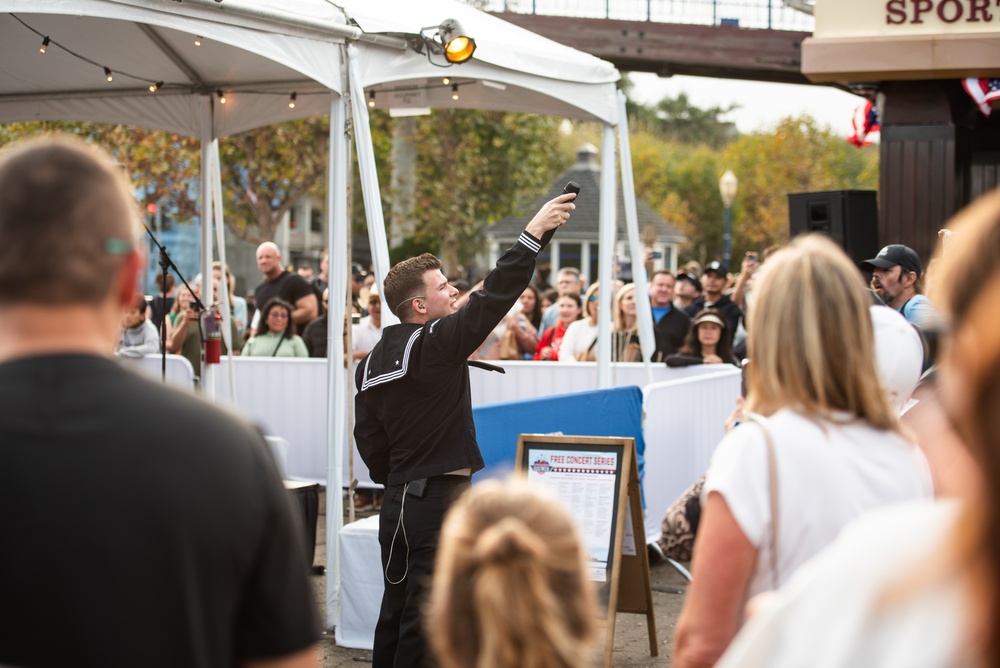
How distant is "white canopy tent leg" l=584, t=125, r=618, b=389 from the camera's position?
340 inches

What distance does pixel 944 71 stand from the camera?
1224 centimetres

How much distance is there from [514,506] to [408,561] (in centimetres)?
327

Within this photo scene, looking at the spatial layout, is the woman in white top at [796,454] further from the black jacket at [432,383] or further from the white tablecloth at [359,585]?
the white tablecloth at [359,585]

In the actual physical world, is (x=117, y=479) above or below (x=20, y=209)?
below

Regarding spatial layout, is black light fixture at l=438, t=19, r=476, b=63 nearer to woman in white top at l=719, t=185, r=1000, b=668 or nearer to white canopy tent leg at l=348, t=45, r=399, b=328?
white canopy tent leg at l=348, t=45, r=399, b=328

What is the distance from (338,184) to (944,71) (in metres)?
8.17

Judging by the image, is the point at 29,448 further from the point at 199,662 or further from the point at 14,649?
the point at 199,662

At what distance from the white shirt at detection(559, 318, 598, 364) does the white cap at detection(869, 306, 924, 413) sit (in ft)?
25.8

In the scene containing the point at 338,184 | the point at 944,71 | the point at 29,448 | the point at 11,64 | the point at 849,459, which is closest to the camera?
the point at 29,448

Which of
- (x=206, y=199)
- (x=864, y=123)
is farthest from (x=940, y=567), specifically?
(x=864, y=123)

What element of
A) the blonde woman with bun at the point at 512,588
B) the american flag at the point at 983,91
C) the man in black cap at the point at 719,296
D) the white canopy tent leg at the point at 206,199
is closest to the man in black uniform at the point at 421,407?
the blonde woman with bun at the point at 512,588

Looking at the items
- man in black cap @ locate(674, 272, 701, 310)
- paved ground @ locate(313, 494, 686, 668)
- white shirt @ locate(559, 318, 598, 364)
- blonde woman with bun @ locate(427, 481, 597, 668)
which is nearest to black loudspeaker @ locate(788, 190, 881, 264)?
white shirt @ locate(559, 318, 598, 364)

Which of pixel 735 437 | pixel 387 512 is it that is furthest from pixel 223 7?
pixel 735 437

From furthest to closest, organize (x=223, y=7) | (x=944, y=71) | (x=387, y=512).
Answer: (x=944, y=71), (x=223, y=7), (x=387, y=512)
